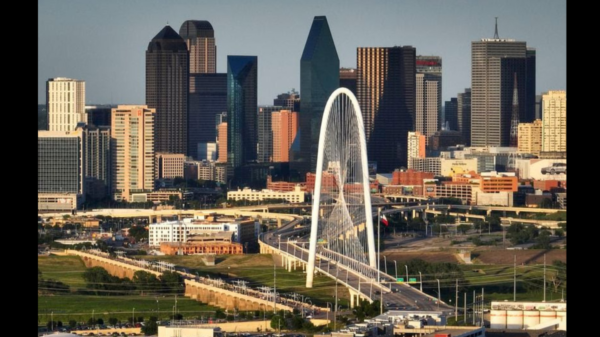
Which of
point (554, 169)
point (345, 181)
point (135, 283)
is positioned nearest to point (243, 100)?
point (554, 169)

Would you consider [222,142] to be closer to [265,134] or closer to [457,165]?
[265,134]

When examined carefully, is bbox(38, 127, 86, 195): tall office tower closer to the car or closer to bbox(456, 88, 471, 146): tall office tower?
the car

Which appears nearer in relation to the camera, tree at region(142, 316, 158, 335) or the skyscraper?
tree at region(142, 316, 158, 335)

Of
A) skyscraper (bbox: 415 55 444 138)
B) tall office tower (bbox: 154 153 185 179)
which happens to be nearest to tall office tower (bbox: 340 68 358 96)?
skyscraper (bbox: 415 55 444 138)

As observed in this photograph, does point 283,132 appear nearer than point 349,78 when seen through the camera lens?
Yes
